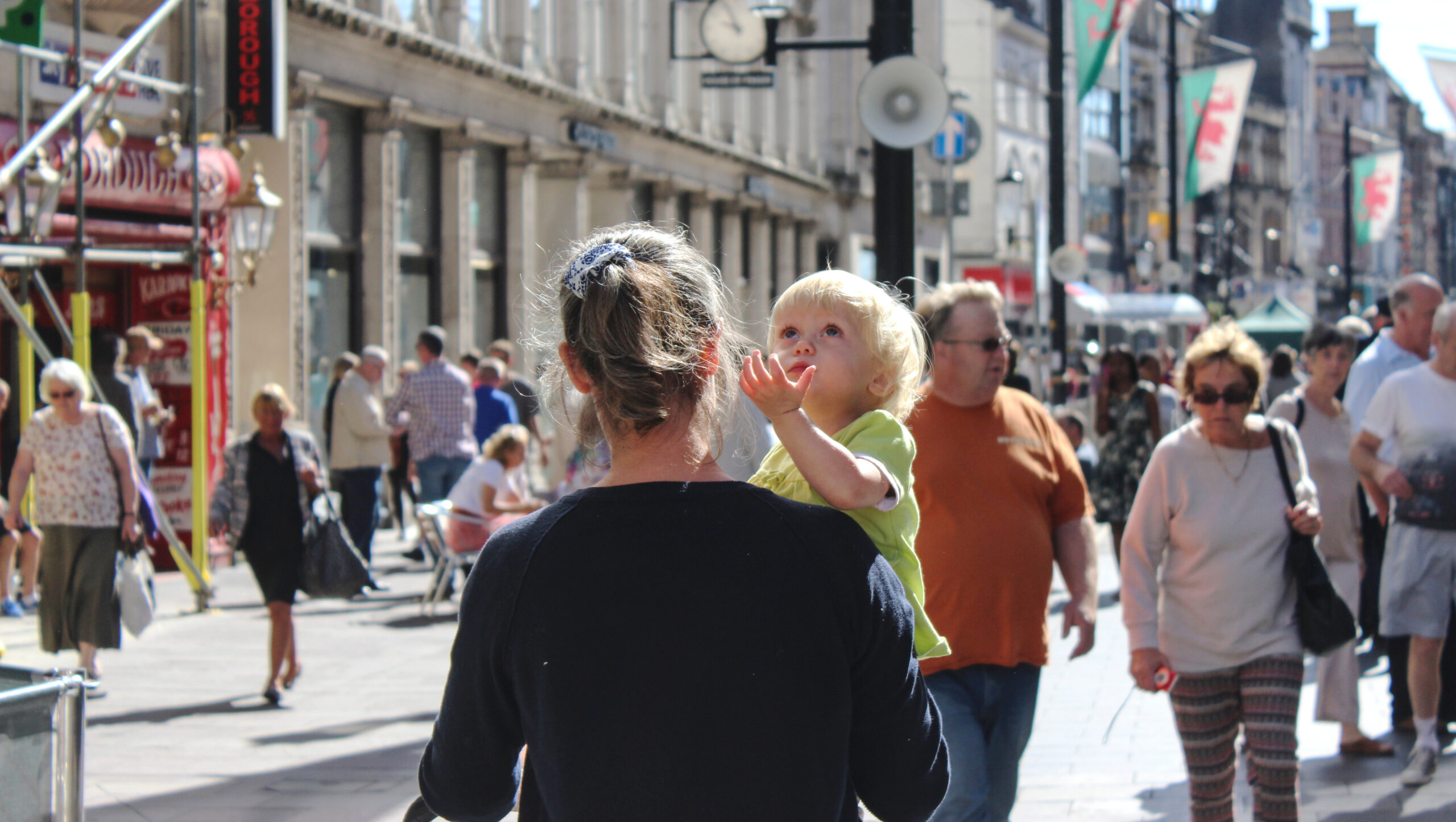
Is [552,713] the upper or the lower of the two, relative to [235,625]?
upper

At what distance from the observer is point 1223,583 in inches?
195

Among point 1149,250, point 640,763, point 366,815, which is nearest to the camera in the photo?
point 640,763

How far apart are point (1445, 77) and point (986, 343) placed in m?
11.9

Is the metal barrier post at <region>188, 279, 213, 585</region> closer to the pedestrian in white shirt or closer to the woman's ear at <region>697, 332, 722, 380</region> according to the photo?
the pedestrian in white shirt

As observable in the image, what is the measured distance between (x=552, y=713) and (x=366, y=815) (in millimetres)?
4382

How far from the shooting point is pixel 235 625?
11.2m

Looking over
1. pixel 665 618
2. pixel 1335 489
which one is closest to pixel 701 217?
pixel 1335 489

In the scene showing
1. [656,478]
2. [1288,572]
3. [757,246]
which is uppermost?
[757,246]

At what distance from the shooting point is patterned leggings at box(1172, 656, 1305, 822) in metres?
4.75

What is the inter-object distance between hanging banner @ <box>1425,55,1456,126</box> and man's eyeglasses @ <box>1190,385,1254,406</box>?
36.4 ft

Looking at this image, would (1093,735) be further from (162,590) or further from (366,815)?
(162,590)

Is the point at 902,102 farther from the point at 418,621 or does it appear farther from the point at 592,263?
the point at 592,263

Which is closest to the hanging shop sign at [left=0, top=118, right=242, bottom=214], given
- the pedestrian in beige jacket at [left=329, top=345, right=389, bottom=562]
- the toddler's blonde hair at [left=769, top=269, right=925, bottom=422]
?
the pedestrian in beige jacket at [left=329, top=345, right=389, bottom=562]

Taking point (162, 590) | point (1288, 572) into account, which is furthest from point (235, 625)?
point (1288, 572)
